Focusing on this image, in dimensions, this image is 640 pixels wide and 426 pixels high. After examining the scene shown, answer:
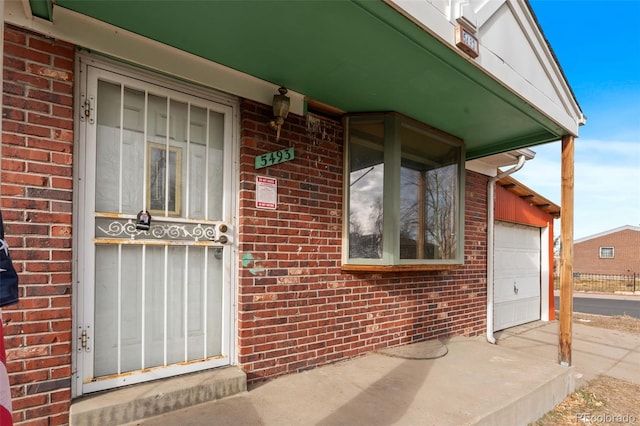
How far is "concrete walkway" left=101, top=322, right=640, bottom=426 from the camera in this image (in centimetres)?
255

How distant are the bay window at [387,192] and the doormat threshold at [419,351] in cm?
92

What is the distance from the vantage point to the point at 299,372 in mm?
3330

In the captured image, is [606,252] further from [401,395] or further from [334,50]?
[334,50]

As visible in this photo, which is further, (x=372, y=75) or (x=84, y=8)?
(x=372, y=75)

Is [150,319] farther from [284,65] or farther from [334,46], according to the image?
[334,46]

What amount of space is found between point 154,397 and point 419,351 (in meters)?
2.74

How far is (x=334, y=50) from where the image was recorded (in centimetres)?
259

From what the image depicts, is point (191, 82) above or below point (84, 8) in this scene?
below

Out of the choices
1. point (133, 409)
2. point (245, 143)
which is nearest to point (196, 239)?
point (245, 143)

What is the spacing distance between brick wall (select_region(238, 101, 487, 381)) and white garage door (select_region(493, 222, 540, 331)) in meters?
2.92

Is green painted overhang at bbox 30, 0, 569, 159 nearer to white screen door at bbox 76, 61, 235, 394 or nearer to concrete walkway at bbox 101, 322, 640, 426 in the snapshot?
white screen door at bbox 76, 61, 235, 394

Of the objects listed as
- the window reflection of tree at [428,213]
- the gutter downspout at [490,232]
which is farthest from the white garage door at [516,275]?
the window reflection of tree at [428,213]

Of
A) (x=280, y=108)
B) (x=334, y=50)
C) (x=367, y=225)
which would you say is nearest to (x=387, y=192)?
(x=367, y=225)

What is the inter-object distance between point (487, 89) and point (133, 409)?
3.54 m
